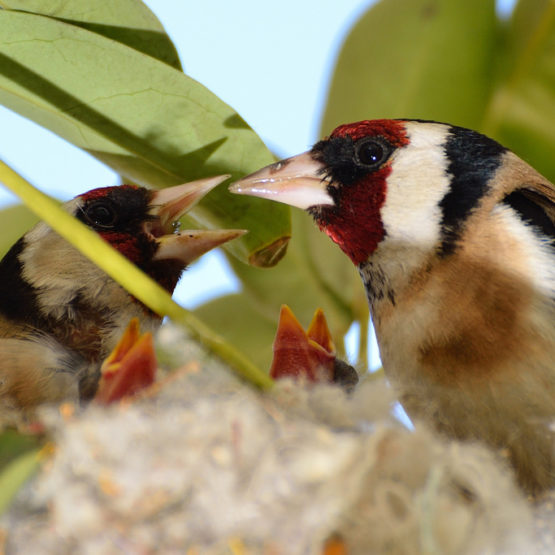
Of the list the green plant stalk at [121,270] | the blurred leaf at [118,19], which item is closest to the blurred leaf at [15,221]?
the blurred leaf at [118,19]

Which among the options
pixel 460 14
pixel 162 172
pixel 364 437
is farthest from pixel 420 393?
pixel 460 14

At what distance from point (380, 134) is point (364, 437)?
0.94 meters

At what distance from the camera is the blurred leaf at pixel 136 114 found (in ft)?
5.80

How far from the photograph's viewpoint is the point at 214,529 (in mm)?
1146

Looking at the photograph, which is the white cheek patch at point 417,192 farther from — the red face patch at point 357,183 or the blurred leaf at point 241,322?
the blurred leaf at point 241,322

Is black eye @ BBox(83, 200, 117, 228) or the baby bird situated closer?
the baby bird

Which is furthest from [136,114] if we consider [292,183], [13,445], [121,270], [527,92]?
[527,92]

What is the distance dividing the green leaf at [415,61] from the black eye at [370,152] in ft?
1.37

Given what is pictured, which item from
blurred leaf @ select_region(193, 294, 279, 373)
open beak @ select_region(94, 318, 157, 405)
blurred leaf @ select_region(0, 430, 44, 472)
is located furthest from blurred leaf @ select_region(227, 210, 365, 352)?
blurred leaf @ select_region(0, 430, 44, 472)

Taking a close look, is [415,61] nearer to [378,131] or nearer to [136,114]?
[378,131]

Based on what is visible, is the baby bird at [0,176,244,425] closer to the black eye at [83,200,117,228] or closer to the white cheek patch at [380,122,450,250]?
the black eye at [83,200,117,228]

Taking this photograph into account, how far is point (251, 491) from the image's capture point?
1155 mm

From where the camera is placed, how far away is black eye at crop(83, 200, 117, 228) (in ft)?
7.11

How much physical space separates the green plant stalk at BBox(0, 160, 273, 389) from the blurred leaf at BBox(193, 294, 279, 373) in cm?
116
